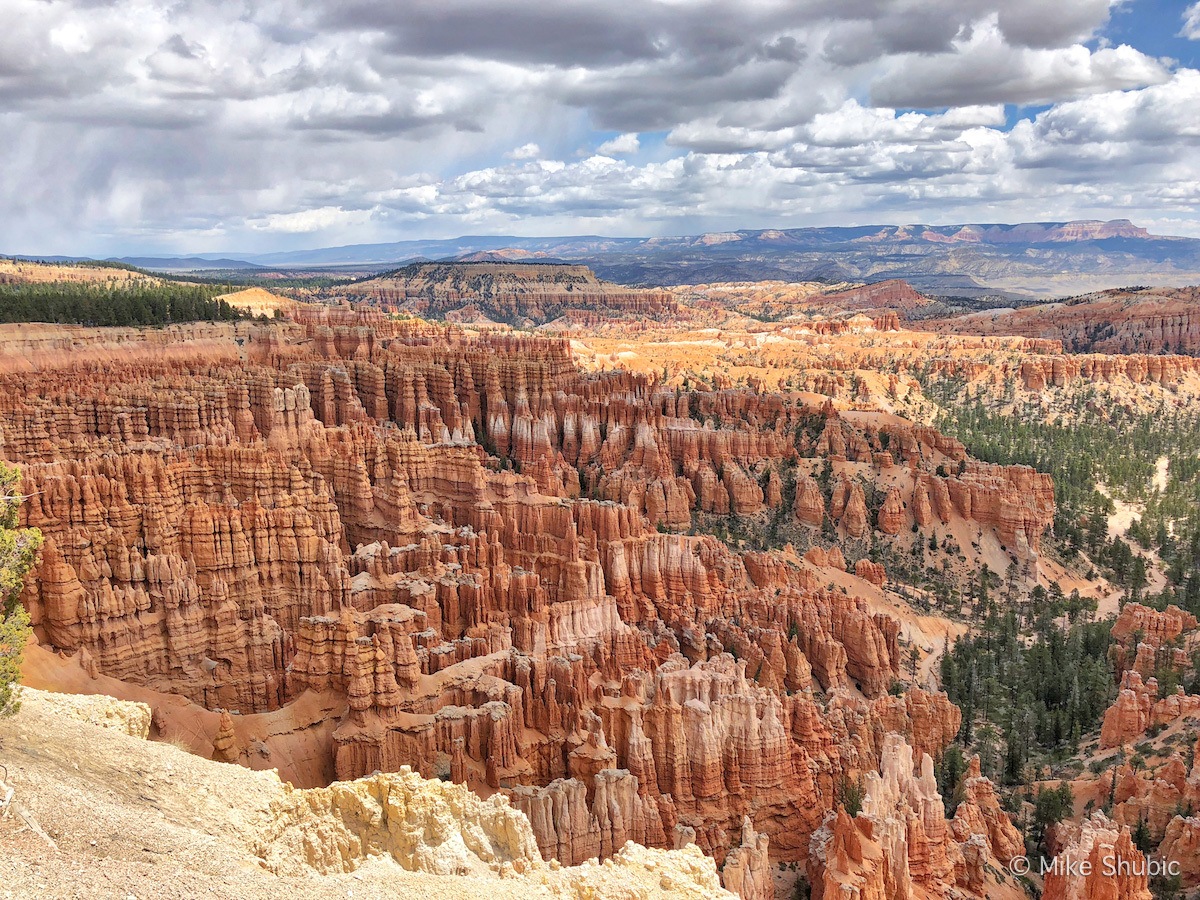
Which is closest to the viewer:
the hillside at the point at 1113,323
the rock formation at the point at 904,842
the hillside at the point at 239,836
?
the hillside at the point at 239,836

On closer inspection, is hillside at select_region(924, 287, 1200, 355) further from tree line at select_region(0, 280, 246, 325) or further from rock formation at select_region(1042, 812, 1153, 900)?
rock formation at select_region(1042, 812, 1153, 900)

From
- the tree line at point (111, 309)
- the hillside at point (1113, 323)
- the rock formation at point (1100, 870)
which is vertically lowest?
the rock formation at point (1100, 870)

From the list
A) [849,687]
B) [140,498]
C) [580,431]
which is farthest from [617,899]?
[580,431]

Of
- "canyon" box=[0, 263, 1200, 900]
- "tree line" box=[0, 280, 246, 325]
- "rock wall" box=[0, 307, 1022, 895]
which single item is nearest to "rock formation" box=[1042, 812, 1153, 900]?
"canyon" box=[0, 263, 1200, 900]

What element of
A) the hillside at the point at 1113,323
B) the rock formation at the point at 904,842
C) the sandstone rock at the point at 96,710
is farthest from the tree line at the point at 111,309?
the hillside at the point at 1113,323

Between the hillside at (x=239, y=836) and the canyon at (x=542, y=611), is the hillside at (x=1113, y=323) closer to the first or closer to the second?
the canyon at (x=542, y=611)

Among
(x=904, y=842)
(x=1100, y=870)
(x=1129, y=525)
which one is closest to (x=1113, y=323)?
(x=1129, y=525)

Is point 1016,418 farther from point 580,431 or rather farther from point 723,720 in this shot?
point 723,720

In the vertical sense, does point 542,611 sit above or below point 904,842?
above

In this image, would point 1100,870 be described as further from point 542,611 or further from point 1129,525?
point 1129,525

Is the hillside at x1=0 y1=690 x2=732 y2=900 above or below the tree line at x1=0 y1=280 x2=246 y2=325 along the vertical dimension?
below

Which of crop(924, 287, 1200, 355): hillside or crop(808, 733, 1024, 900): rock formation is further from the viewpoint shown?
crop(924, 287, 1200, 355): hillside
